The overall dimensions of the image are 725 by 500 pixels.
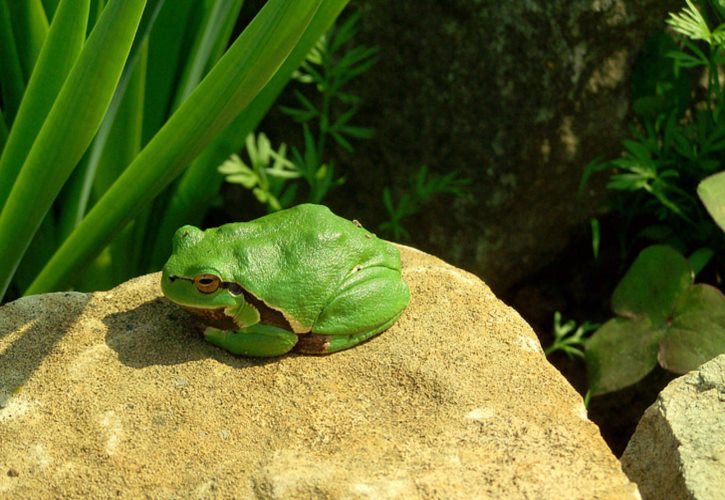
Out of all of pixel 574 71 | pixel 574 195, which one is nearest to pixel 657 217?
pixel 574 195

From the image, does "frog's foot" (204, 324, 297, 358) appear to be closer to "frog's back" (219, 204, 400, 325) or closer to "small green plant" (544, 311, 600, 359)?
"frog's back" (219, 204, 400, 325)

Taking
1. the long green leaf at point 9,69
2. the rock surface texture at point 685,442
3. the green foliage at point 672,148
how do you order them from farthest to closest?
the green foliage at point 672,148 → the long green leaf at point 9,69 → the rock surface texture at point 685,442

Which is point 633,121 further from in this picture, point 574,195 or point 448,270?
point 448,270

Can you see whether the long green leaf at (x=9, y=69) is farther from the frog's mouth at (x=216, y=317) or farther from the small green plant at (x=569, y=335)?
the small green plant at (x=569, y=335)

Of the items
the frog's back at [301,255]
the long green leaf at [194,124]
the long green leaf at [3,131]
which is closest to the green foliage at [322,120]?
the long green leaf at [194,124]

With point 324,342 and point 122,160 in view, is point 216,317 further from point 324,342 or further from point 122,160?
point 122,160

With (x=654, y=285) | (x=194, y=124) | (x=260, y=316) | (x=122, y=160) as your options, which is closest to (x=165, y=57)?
(x=122, y=160)
